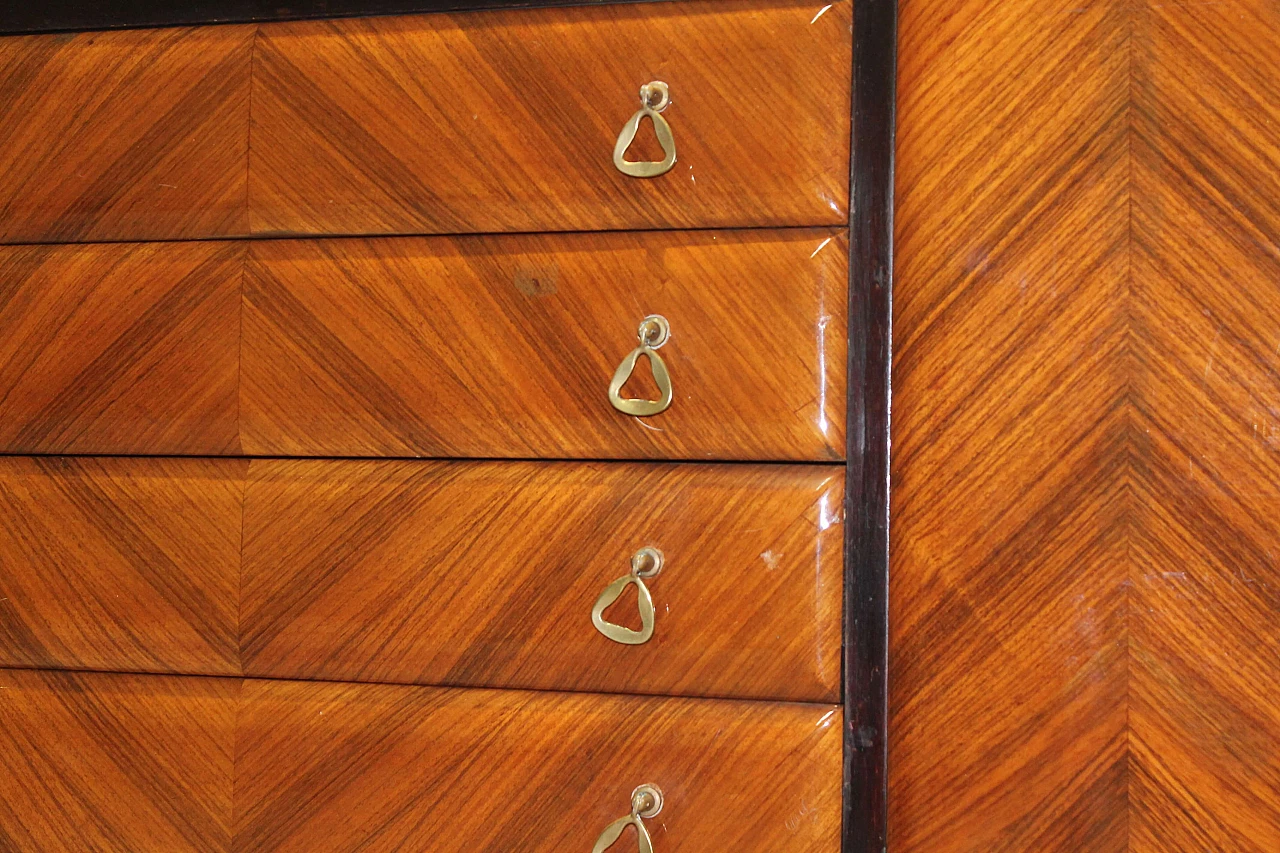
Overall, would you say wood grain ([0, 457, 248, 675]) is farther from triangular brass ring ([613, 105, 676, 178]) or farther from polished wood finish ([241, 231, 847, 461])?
triangular brass ring ([613, 105, 676, 178])

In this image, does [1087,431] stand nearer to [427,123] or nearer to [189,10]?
[427,123]

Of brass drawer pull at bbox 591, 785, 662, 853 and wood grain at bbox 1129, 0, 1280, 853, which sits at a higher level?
wood grain at bbox 1129, 0, 1280, 853

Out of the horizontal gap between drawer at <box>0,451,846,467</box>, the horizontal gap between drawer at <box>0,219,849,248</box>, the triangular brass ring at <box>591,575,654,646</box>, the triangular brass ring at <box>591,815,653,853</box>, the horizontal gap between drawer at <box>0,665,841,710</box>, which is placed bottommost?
the triangular brass ring at <box>591,815,653,853</box>

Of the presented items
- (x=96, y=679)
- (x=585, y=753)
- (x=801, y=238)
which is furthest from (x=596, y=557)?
(x=96, y=679)

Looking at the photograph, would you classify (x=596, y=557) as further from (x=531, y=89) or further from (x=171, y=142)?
(x=171, y=142)

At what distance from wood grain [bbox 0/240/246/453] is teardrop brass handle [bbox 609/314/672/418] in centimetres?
27

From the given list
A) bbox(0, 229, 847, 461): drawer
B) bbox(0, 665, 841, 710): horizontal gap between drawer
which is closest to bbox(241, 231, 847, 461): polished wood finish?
bbox(0, 229, 847, 461): drawer

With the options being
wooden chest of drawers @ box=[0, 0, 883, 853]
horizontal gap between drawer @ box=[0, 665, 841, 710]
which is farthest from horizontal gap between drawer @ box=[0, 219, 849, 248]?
horizontal gap between drawer @ box=[0, 665, 841, 710]

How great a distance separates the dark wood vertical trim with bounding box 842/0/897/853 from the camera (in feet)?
2.16

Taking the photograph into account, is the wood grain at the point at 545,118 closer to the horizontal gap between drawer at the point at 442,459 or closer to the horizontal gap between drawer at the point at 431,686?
the horizontal gap between drawer at the point at 442,459

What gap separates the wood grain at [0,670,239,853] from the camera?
719 mm

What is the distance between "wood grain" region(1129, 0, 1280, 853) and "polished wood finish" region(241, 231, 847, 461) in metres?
0.19

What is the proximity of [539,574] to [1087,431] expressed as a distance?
0.35m

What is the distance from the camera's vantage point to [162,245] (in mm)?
740
